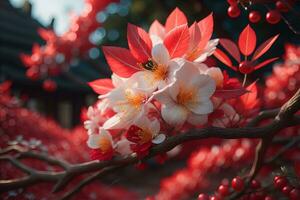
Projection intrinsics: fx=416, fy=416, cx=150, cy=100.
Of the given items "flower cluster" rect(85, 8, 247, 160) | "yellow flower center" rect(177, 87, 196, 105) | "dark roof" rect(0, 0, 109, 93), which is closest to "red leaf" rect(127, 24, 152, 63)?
"flower cluster" rect(85, 8, 247, 160)

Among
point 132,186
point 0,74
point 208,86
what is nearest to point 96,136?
point 208,86

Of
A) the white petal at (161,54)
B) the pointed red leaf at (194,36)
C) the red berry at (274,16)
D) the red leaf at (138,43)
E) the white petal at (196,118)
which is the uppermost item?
the red leaf at (138,43)

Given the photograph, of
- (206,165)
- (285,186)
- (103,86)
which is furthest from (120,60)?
(206,165)

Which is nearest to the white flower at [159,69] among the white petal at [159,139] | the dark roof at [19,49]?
the white petal at [159,139]

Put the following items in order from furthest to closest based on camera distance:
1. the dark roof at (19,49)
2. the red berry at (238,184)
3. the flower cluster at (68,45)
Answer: the dark roof at (19,49)
the flower cluster at (68,45)
the red berry at (238,184)

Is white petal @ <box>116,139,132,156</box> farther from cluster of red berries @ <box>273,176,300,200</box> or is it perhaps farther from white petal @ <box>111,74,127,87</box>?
cluster of red berries @ <box>273,176,300,200</box>

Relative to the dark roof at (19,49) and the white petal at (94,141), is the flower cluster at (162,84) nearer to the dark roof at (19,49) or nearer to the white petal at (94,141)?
the white petal at (94,141)

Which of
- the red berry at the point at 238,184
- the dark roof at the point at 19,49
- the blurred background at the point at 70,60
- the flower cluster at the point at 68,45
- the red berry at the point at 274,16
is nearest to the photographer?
the red berry at the point at 274,16
